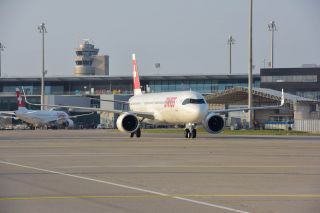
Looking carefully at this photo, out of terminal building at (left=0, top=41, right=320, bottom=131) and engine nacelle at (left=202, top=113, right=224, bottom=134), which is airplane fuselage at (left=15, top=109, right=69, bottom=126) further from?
engine nacelle at (left=202, top=113, right=224, bottom=134)

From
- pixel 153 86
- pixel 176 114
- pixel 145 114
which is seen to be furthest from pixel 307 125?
pixel 153 86

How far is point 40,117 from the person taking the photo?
335 feet

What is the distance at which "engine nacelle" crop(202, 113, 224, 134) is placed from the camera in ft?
163

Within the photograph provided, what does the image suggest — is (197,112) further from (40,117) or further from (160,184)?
(40,117)

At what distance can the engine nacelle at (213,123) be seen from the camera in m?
49.6

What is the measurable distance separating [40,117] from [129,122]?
52.5 metres

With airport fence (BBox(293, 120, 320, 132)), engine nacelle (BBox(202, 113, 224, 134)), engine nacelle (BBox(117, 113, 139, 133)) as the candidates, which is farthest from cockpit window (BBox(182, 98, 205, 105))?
airport fence (BBox(293, 120, 320, 132))

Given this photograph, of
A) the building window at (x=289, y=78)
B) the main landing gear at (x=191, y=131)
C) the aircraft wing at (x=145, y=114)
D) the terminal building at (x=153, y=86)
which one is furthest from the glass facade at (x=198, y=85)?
the main landing gear at (x=191, y=131)

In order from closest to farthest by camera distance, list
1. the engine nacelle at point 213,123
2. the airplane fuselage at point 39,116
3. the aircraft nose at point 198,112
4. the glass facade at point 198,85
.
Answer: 1. the aircraft nose at point 198,112
2. the engine nacelle at point 213,123
3. the airplane fuselage at point 39,116
4. the glass facade at point 198,85

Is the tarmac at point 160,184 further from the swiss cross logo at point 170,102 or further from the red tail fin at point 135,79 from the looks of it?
the red tail fin at point 135,79

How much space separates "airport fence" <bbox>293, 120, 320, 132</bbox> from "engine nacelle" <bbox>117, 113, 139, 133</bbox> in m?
24.9

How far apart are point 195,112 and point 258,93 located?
33.9 metres

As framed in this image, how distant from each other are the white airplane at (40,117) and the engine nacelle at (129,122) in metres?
51.3

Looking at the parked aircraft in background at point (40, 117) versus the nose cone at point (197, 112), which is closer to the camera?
the nose cone at point (197, 112)
